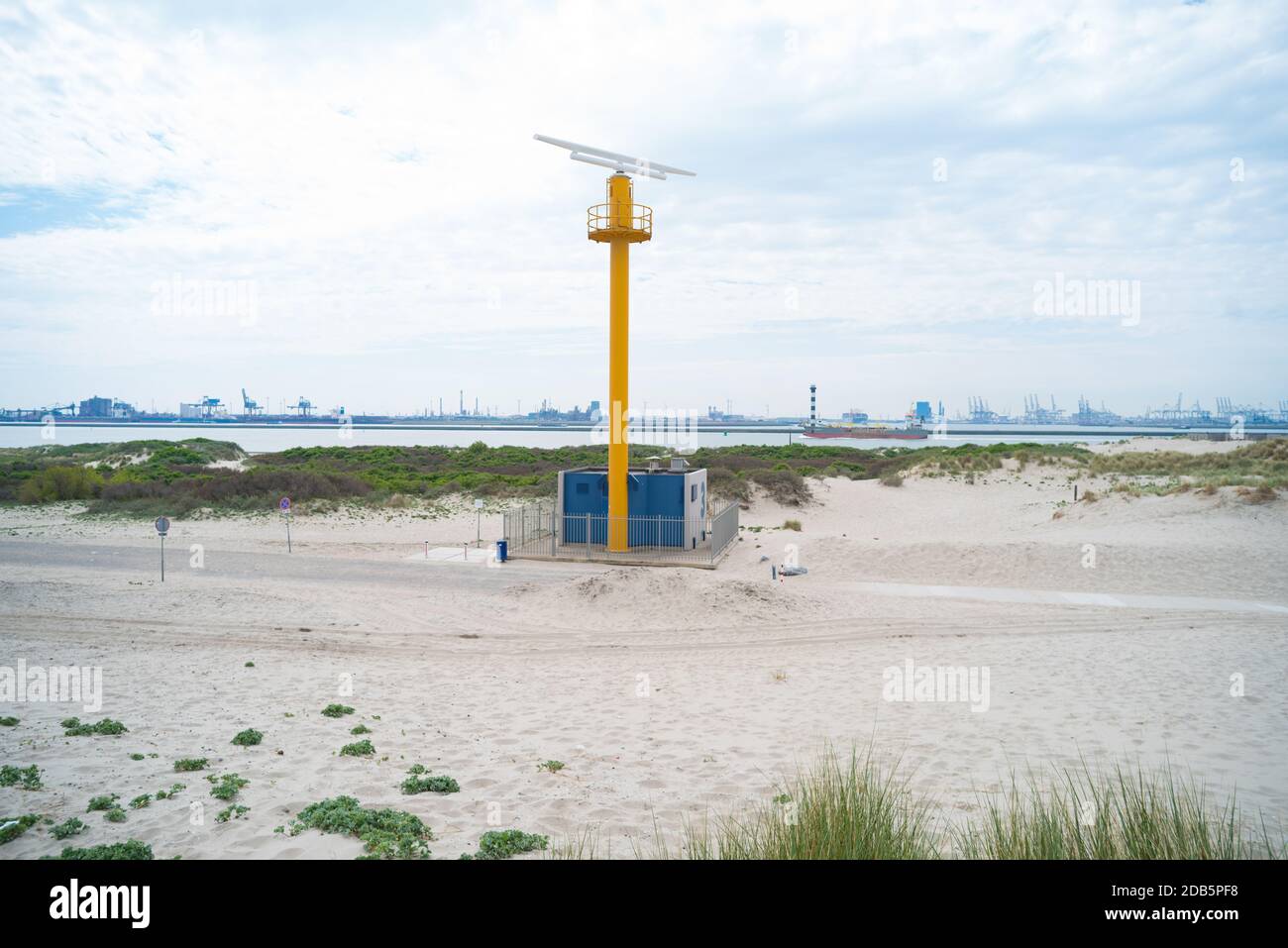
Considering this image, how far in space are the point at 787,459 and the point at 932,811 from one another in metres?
52.7

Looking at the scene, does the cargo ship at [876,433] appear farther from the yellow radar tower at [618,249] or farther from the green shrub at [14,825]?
the green shrub at [14,825]

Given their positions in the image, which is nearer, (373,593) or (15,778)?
(15,778)

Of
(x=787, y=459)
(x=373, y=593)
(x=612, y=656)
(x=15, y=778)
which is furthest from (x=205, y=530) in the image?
(x=787, y=459)

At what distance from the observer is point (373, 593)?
16984 mm

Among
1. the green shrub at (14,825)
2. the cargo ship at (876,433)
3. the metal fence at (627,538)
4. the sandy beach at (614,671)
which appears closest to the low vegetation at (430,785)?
the sandy beach at (614,671)

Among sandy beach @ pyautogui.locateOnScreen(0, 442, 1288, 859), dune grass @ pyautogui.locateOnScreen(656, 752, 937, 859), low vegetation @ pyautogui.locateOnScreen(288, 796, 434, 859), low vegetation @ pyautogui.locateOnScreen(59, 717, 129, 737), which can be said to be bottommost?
sandy beach @ pyautogui.locateOnScreen(0, 442, 1288, 859)

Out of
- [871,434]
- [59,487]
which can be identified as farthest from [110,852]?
[871,434]

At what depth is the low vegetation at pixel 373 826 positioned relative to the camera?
212 inches

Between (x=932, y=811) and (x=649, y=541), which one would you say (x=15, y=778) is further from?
(x=649, y=541)

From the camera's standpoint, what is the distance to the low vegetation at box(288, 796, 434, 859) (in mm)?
5379

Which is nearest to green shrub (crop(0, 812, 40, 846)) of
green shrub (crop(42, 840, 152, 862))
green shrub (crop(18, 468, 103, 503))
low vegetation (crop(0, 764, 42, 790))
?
green shrub (crop(42, 840, 152, 862))

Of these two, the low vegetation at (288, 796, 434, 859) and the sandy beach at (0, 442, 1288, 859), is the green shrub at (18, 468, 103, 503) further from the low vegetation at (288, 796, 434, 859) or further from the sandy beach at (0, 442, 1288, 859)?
the low vegetation at (288, 796, 434, 859)

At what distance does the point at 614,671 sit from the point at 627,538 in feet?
33.8

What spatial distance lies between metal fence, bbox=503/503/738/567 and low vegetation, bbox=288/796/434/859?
14.9m
